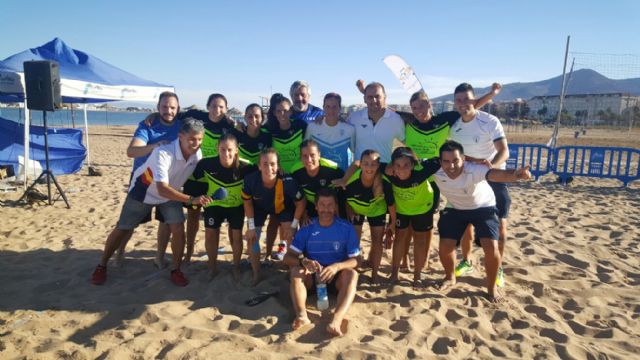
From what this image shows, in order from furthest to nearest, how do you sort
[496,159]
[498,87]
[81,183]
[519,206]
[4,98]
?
[81,183] → [4,98] → [519,206] → [498,87] → [496,159]

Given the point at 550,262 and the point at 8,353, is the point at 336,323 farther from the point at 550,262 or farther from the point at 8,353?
the point at 550,262

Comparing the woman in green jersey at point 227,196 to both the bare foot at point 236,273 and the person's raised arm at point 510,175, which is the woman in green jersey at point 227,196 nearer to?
the bare foot at point 236,273

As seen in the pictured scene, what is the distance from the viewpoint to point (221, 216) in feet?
13.9

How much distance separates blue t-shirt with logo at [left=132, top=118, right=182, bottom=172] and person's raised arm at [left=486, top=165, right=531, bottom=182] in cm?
323

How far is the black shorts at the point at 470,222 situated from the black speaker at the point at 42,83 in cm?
660

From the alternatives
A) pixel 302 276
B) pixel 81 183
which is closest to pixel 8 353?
pixel 302 276

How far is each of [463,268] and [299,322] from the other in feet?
7.13

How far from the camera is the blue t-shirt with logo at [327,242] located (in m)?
3.67

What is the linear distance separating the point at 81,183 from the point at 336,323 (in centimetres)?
889

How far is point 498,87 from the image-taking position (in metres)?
4.49

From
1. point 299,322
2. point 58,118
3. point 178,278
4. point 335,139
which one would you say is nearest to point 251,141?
point 335,139

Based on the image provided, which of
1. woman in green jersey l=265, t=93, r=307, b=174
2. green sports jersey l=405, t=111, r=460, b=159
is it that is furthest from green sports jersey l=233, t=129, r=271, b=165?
green sports jersey l=405, t=111, r=460, b=159

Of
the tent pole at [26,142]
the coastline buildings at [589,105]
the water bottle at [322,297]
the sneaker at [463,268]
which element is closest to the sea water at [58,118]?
the tent pole at [26,142]

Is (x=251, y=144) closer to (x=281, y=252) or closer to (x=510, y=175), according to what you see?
(x=281, y=252)
